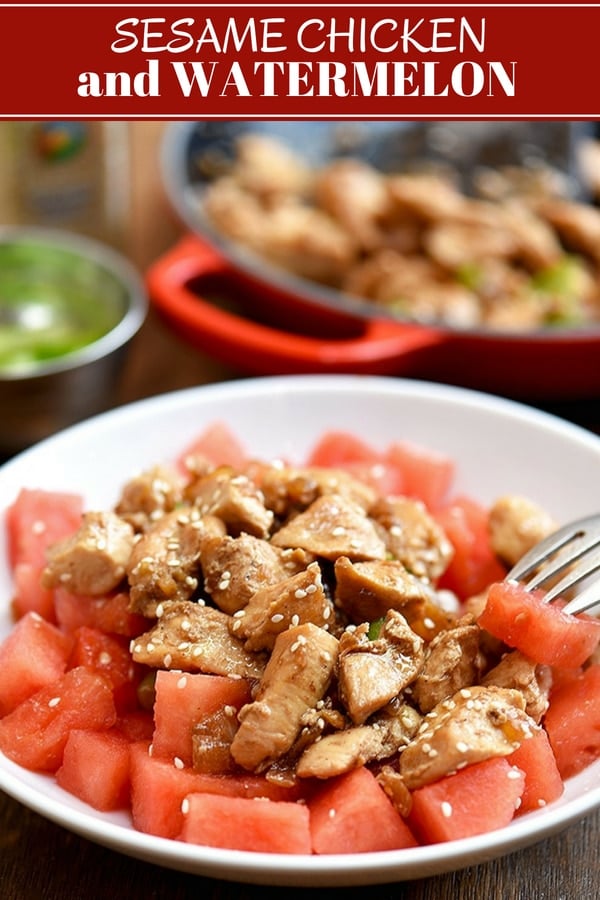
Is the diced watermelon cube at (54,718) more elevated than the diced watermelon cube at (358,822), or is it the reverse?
the diced watermelon cube at (54,718)

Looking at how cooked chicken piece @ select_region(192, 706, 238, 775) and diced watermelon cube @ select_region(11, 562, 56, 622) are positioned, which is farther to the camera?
diced watermelon cube @ select_region(11, 562, 56, 622)

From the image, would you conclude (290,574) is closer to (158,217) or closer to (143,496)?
(143,496)

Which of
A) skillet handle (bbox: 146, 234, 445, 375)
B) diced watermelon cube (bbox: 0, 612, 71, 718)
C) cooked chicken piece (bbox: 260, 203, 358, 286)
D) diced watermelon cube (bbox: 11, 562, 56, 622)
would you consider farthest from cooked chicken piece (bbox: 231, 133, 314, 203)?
diced watermelon cube (bbox: 0, 612, 71, 718)

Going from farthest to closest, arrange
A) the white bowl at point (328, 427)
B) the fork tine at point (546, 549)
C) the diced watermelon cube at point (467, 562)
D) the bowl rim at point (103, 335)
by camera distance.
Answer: the bowl rim at point (103, 335)
the white bowl at point (328, 427)
the diced watermelon cube at point (467, 562)
the fork tine at point (546, 549)


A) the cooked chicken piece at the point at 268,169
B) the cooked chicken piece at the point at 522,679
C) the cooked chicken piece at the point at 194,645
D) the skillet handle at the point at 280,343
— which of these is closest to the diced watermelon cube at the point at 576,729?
the cooked chicken piece at the point at 522,679

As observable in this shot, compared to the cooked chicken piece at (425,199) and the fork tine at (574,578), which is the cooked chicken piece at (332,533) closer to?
the fork tine at (574,578)

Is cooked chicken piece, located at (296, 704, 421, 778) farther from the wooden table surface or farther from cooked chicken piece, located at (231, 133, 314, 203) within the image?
cooked chicken piece, located at (231, 133, 314, 203)
